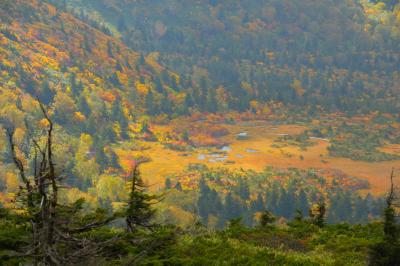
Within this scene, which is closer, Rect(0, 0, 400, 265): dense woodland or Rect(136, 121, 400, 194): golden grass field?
Rect(0, 0, 400, 265): dense woodland

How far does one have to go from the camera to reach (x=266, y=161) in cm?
15588

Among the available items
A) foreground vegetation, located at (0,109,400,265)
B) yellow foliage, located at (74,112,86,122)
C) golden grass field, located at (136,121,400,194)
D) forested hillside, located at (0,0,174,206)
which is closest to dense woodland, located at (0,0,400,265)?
foreground vegetation, located at (0,109,400,265)

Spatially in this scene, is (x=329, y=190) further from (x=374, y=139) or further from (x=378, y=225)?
(x=378, y=225)

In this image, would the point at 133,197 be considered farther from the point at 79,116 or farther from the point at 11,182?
the point at 79,116

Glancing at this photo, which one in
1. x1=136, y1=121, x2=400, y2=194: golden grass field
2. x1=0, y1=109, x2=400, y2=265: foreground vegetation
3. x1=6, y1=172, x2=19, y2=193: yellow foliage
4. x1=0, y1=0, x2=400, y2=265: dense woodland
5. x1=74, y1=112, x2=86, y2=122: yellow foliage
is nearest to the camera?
x1=0, y1=109, x2=400, y2=265: foreground vegetation

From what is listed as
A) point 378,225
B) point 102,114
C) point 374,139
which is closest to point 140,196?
point 378,225

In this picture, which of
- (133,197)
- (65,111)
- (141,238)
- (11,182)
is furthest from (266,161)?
(141,238)

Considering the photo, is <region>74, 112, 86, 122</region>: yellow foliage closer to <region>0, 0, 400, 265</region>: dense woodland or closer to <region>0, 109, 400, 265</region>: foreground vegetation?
<region>0, 0, 400, 265</region>: dense woodland

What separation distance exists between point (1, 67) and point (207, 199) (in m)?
97.3

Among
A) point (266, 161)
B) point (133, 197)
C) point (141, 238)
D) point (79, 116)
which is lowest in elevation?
point (266, 161)

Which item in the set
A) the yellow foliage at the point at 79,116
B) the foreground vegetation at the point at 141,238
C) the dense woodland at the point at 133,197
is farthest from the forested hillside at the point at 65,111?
the foreground vegetation at the point at 141,238

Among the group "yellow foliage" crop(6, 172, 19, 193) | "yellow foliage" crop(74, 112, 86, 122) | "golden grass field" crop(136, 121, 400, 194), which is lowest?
"yellow foliage" crop(6, 172, 19, 193)

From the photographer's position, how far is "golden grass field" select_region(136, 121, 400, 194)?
144 meters

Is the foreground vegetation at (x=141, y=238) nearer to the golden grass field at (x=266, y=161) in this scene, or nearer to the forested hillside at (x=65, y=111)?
the forested hillside at (x=65, y=111)
